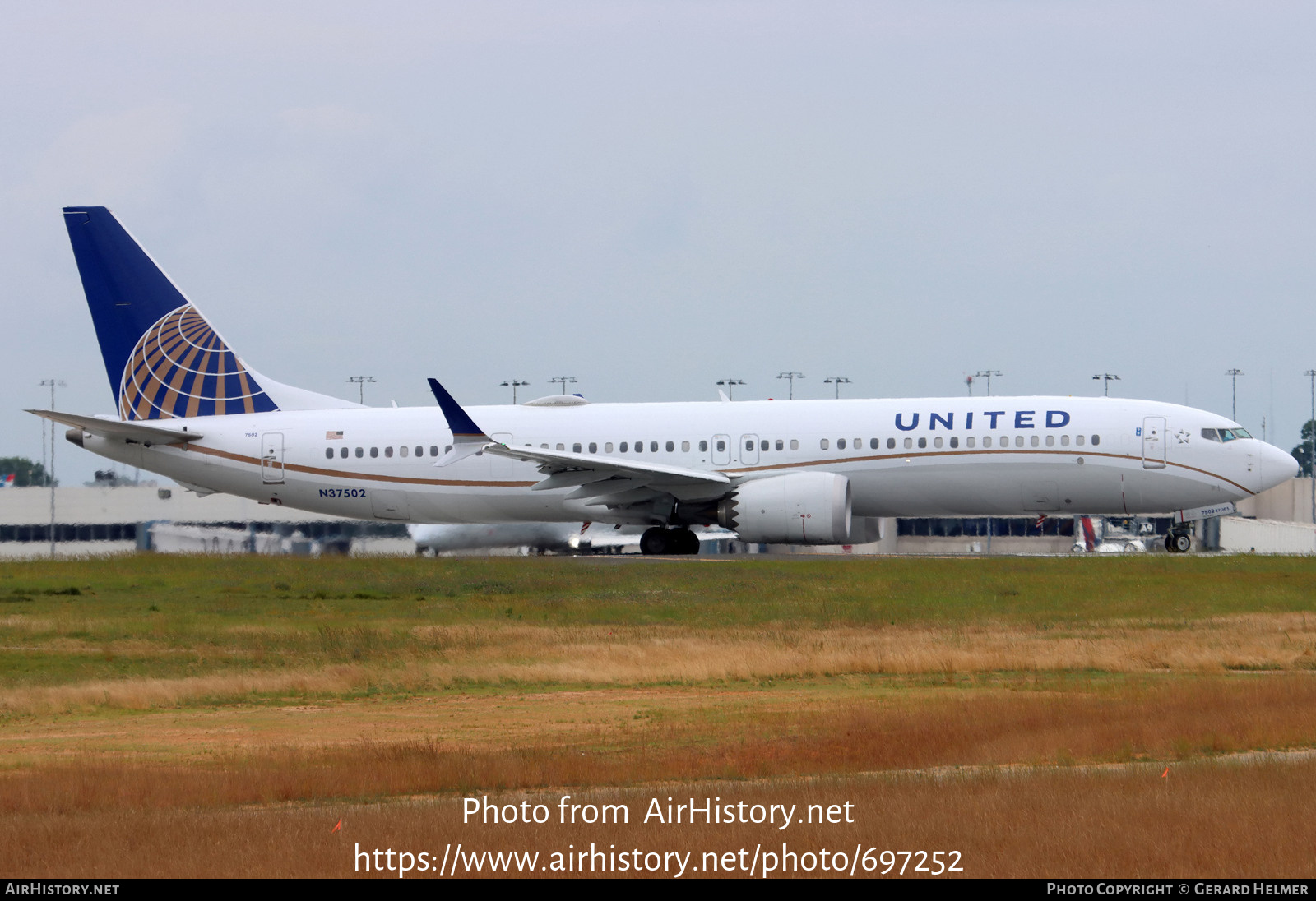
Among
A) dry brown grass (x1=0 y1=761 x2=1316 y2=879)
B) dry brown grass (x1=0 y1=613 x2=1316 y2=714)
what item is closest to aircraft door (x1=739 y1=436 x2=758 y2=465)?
Answer: dry brown grass (x1=0 y1=613 x2=1316 y2=714)

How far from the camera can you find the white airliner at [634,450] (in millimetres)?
36406

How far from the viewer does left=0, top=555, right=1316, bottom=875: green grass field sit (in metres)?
13.7

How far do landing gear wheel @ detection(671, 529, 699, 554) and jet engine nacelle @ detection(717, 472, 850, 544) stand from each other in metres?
2.97

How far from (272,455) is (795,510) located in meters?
14.3

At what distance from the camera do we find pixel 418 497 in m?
39.9

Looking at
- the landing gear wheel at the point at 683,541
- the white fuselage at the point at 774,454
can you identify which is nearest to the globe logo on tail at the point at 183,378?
the white fuselage at the point at 774,454

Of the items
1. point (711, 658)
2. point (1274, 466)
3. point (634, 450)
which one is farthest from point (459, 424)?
point (1274, 466)

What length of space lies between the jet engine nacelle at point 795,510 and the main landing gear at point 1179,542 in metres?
8.94

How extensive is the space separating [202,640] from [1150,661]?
14.8 meters

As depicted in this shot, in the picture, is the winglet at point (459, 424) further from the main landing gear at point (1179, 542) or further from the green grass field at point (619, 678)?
the main landing gear at point (1179, 542)

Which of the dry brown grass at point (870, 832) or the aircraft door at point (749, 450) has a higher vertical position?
the aircraft door at point (749, 450)

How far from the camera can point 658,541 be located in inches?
1564

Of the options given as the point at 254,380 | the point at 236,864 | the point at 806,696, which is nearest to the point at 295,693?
the point at 806,696

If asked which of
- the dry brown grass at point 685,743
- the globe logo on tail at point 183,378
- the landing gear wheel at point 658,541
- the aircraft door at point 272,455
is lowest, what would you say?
the dry brown grass at point 685,743
